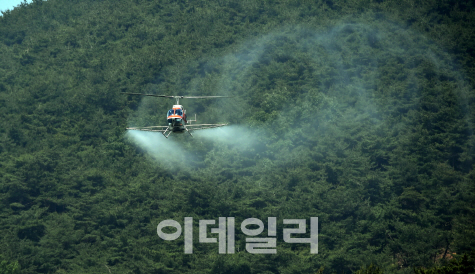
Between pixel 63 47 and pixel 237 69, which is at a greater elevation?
pixel 63 47

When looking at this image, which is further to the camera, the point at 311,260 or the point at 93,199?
the point at 93,199

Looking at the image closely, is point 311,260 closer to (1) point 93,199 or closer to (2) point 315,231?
(2) point 315,231

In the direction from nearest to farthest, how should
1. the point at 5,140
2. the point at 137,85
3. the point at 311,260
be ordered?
the point at 311,260, the point at 5,140, the point at 137,85

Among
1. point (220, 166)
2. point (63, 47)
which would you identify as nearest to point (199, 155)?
point (220, 166)

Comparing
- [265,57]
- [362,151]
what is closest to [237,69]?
[265,57]

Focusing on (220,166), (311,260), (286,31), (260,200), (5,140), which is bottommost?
(311,260)

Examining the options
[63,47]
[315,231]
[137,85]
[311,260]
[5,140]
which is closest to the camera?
[311,260]

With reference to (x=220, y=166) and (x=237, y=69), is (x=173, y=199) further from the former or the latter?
(x=237, y=69)
